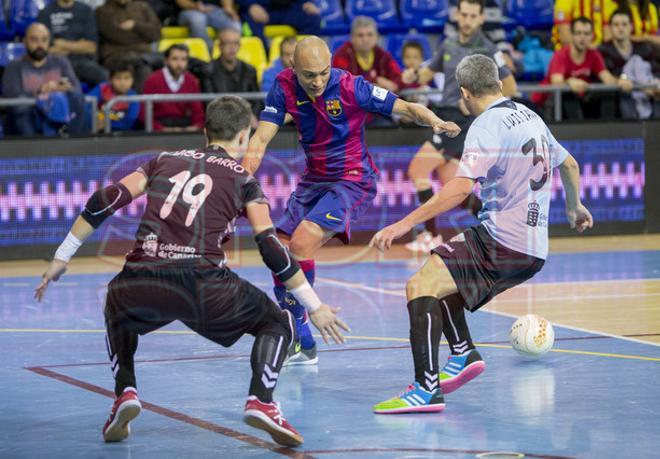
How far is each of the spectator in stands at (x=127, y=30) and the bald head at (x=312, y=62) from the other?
27.5ft

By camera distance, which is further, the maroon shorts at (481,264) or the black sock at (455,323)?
the black sock at (455,323)

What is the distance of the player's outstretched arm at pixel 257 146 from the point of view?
371 inches

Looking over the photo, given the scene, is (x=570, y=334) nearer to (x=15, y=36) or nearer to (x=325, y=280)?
(x=325, y=280)

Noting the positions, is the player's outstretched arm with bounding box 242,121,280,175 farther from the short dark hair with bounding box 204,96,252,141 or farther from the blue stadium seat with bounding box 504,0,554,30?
the blue stadium seat with bounding box 504,0,554,30

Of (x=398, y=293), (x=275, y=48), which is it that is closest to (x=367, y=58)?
(x=275, y=48)

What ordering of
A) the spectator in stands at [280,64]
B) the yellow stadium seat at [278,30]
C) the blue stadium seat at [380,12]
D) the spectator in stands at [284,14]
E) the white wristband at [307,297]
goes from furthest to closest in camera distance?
the blue stadium seat at [380,12] → the yellow stadium seat at [278,30] → the spectator in stands at [284,14] → the spectator in stands at [280,64] → the white wristband at [307,297]

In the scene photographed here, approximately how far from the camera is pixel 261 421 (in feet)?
22.0

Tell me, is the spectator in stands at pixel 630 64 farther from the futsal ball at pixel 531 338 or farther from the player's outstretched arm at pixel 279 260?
the player's outstretched arm at pixel 279 260

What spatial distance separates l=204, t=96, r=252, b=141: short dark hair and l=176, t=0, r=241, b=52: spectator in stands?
11667 mm

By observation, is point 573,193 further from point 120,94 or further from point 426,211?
point 120,94

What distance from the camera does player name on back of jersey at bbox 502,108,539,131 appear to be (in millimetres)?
7930

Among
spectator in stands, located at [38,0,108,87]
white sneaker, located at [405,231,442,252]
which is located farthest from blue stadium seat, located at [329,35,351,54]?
white sneaker, located at [405,231,442,252]

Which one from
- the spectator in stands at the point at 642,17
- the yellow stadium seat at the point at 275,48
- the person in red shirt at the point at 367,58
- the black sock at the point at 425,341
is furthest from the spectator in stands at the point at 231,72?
the black sock at the point at 425,341

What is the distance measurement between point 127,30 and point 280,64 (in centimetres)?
204
